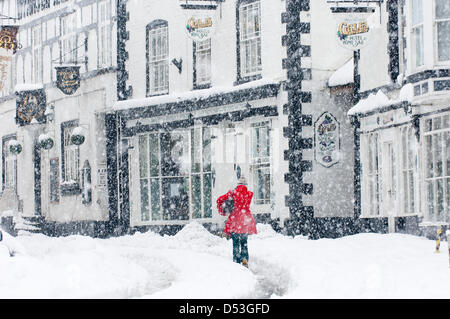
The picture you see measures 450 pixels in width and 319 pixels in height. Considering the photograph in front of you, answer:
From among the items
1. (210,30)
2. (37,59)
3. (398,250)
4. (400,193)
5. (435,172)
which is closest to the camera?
(398,250)

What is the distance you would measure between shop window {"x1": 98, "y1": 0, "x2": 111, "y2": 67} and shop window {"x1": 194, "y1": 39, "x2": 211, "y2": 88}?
4194mm

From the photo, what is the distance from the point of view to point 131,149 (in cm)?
2683

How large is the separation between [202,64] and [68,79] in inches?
212

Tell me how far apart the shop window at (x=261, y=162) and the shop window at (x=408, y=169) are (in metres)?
4.08

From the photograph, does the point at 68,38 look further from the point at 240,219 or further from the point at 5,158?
the point at 240,219

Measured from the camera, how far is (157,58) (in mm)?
26422

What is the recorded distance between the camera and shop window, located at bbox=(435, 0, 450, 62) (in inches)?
685

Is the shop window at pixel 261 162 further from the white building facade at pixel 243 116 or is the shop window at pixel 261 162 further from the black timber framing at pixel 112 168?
the black timber framing at pixel 112 168

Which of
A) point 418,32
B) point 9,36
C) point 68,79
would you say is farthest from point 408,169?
point 9,36

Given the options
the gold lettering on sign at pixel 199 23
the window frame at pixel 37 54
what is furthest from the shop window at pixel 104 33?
the gold lettering on sign at pixel 199 23

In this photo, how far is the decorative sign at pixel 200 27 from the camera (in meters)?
23.1

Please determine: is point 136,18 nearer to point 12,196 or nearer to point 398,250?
point 12,196

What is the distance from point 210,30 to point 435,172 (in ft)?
25.7
